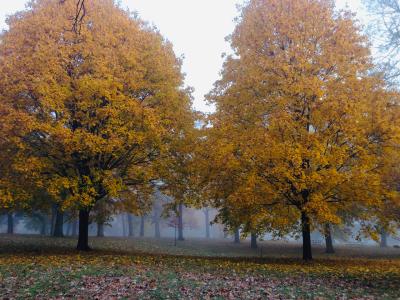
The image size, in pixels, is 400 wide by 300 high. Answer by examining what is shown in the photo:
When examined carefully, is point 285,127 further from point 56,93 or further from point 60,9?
point 60,9

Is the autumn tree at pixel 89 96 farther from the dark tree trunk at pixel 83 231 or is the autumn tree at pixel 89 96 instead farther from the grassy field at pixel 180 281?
the grassy field at pixel 180 281

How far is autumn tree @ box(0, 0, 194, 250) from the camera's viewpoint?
17188 millimetres

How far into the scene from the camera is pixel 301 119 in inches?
674

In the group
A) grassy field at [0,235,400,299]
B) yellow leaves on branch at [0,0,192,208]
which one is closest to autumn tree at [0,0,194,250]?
yellow leaves on branch at [0,0,192,208]

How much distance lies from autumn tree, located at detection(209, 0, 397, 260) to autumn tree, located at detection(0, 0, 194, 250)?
390 centimetres

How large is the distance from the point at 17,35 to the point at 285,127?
1433 centimetres

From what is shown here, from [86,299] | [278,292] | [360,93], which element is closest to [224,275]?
[278,292]

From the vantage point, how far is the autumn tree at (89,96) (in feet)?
56.4

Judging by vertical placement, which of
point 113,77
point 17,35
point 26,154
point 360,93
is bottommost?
point 26,154

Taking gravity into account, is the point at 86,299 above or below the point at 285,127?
below

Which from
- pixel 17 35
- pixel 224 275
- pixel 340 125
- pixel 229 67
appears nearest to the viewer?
pixel 224 275

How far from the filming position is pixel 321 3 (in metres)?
19.0

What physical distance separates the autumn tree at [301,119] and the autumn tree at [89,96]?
390 cm

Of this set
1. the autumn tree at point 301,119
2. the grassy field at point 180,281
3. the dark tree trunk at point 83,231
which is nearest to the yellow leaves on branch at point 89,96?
the dark tree trunk at point 83,231
